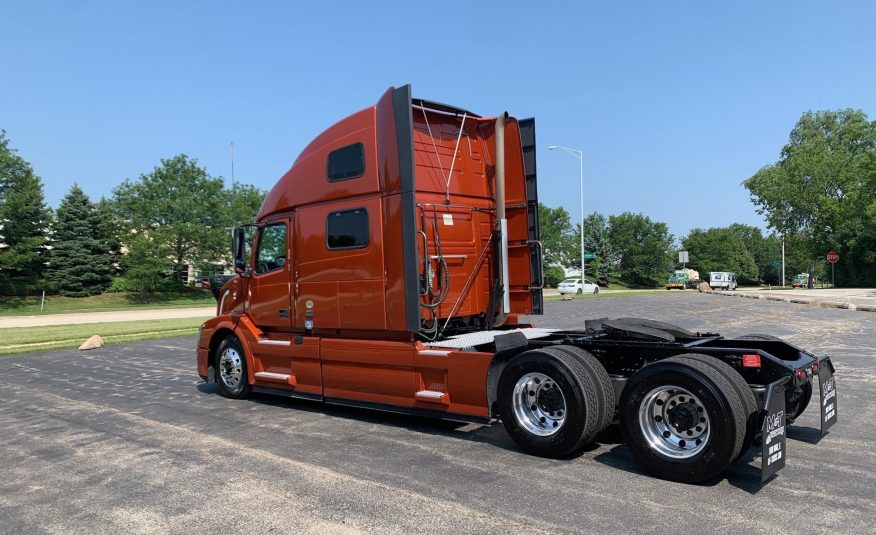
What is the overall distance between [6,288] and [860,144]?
3234 inches

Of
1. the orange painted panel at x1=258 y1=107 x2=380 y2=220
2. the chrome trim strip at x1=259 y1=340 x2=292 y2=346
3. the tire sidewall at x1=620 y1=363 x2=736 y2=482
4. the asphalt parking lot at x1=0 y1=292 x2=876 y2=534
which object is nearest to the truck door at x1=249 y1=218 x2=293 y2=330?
the chrome trim strip at x1=259 y1=340 x2=292 y2=346

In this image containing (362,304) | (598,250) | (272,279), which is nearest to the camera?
(362,304)

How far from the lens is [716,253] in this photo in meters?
105

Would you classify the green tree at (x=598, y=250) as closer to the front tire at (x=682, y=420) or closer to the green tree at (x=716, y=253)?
the green tree at (x=716, y=253)

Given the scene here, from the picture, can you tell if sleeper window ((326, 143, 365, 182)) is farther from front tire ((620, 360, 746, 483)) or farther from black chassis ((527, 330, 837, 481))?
front tire ((620, 360, 746, 483))

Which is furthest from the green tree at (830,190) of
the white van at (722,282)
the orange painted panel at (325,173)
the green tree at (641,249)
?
the orange painted panel at (325,173)

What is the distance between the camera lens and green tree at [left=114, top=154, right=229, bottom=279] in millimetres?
48406

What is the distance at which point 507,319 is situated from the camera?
811cm

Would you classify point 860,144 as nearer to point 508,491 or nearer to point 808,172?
point 808,172

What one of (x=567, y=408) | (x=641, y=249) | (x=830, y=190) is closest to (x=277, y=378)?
(x=567, y=408)

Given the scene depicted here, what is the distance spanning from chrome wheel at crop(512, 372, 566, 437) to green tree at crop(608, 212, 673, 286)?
3306 inches

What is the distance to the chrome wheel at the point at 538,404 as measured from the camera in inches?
219

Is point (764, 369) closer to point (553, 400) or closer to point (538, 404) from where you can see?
point (553, 400)

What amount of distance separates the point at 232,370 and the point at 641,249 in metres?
82.9
